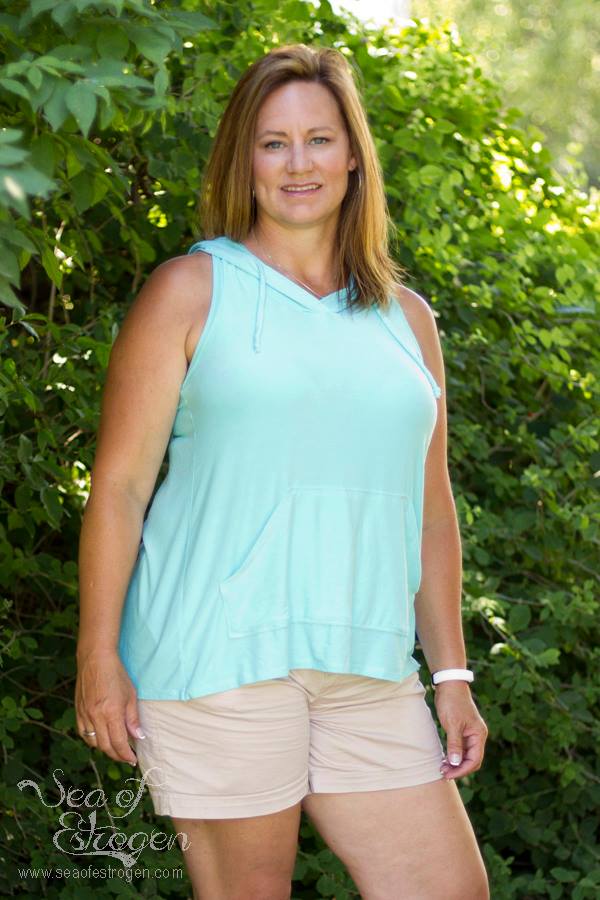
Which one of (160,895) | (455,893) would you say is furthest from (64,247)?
(160,895)

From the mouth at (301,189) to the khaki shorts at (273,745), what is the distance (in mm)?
880

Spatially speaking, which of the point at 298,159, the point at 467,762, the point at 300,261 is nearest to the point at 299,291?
the point at 300,261

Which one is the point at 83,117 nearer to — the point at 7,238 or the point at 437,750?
the point at 7,238

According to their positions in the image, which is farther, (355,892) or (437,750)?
(355,892)

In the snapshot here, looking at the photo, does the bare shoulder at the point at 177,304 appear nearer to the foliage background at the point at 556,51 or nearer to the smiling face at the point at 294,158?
the smiling face at the point at 294,158

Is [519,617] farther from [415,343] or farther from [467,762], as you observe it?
[415,343]

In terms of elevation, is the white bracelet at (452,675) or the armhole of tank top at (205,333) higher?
the armhole of tank top at (205,333)

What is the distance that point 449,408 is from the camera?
13.0 ft

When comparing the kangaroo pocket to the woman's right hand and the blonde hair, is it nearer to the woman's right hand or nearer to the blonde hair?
the woman's right hand

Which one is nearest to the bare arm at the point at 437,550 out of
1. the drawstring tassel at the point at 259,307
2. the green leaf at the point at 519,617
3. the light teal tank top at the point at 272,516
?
the light teal tank top at the point at 272,516

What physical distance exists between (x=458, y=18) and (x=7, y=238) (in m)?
19.4

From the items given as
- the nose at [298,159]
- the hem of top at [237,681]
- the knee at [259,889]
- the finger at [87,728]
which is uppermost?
the nose at [298,159]

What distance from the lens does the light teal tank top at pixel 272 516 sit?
2186 millimetres

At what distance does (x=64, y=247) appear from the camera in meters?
2.79
